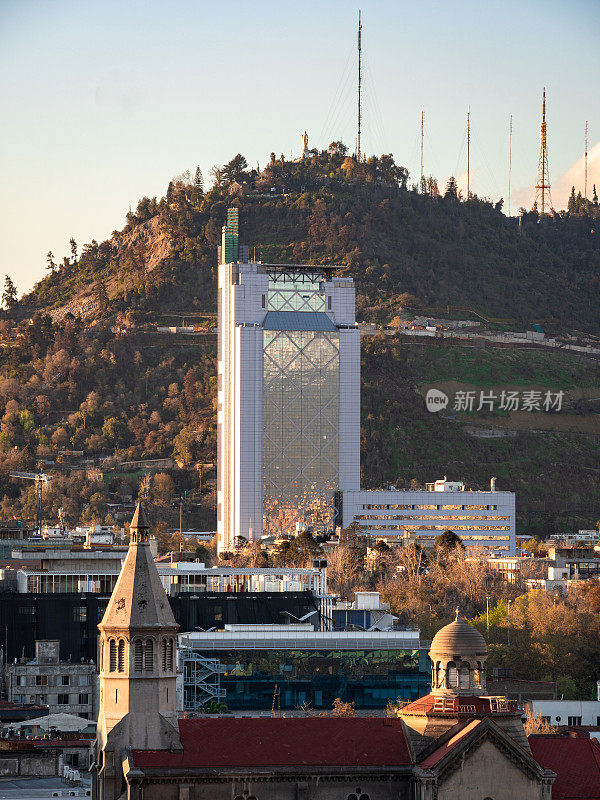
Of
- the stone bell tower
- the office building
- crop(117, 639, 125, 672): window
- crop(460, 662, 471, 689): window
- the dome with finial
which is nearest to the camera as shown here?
the stone bell tower

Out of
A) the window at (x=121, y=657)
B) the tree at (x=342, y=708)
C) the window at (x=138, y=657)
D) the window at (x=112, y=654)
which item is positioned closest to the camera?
the window at (x=138, y=657)

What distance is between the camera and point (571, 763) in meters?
86.2

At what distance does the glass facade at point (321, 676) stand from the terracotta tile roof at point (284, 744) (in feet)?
169

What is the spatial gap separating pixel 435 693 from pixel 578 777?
20.8 feet

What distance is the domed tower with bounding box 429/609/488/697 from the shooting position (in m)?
86.4

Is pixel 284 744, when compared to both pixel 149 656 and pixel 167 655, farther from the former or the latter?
pixel 149 656

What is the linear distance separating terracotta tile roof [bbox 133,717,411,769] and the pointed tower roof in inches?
173

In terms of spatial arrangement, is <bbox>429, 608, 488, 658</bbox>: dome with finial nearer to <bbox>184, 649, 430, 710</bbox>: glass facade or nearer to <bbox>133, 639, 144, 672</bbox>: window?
<bbox>133, 639, 144, 672</bbox>: window

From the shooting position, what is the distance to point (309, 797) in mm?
82000

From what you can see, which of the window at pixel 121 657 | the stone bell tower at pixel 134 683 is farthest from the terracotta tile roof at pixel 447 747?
the window at pixel 121 657

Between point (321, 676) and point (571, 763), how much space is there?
5228cm

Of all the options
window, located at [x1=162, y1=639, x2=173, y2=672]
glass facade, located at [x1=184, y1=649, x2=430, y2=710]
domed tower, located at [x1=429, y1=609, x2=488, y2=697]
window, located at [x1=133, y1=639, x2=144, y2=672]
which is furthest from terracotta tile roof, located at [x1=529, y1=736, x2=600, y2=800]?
glass facade, located at [x1=184, y1=649, x2=430, y2=710]

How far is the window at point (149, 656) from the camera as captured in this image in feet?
270

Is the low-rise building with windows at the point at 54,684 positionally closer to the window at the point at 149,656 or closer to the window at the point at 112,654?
the window at the point at 112,654
